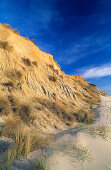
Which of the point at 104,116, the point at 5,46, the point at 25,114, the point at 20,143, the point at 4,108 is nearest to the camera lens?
the point at 20,143

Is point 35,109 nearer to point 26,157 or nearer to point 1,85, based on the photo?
point 1,85

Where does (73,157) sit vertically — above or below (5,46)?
below

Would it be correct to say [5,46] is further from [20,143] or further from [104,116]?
[104,116]

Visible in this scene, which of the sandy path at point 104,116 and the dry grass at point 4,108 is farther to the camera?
the sandy path at point 104,116

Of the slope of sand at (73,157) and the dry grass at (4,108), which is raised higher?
the dry grass at (4,108)

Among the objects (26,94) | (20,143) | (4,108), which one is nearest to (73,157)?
(20,143)

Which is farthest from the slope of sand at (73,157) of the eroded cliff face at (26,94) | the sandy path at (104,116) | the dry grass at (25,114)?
the sandy path at (104,116)

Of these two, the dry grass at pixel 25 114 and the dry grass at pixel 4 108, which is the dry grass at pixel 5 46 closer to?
the dry grass at pixel 4 108

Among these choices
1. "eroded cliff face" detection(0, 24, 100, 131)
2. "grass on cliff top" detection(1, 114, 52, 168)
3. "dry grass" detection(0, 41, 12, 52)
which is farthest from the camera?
"dry grass" detection(0, 41, 12, 52)

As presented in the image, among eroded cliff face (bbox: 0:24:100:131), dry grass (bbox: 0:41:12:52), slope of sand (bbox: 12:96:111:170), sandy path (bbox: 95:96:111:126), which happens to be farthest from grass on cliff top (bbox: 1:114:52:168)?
dry grass (bbox: 0:41:12:52)

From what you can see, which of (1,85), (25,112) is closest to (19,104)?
(25,112)

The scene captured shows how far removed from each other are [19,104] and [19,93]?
1.69 meters

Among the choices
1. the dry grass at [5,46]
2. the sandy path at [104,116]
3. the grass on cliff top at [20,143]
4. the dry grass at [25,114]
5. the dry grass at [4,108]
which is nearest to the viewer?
the grass on cliff top at [20,143]

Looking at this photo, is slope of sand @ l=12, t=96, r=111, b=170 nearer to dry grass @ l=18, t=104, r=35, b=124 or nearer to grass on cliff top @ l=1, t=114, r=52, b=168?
grass on cliff top @ l=1, t=114, r=52, b=168
